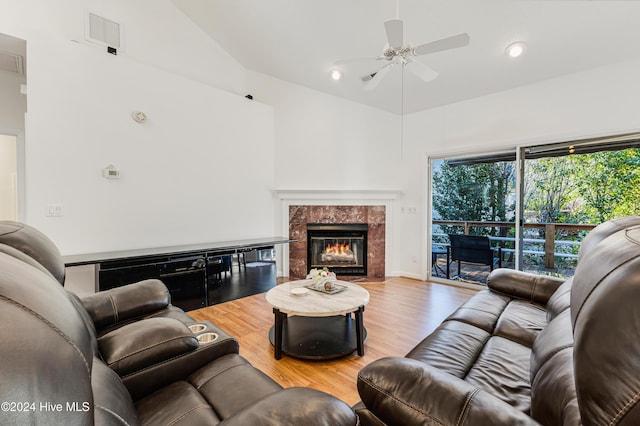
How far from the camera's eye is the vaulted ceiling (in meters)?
2.62

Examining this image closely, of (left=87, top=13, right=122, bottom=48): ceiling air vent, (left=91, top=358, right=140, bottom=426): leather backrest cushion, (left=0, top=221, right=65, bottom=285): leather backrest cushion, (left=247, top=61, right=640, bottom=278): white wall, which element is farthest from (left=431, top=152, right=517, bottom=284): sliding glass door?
(left=87, top=13, right=122, bottom=48): ceiling air vent

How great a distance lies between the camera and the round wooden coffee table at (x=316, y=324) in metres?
2.20

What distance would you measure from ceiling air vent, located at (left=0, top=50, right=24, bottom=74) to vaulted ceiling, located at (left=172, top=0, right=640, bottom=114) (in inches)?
72.7

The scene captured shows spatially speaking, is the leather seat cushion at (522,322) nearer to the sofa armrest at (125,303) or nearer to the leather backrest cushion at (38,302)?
the leather backrest cushion at (38,302)

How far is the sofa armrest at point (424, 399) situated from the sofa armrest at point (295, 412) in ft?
0.65

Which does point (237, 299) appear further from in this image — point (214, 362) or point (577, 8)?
point (577, 8)

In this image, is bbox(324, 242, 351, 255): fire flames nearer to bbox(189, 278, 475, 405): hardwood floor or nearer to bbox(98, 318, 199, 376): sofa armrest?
bbox(189, 278, 475, 405): hardwood floor

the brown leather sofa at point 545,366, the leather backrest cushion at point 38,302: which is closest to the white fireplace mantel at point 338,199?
→ the brown leather sofa at point 545,366

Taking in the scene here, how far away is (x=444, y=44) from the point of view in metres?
2.22

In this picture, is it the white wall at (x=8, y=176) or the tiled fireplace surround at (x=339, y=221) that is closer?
the white wall at (x=8, y=176)

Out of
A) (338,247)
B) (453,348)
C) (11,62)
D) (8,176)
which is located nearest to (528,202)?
(338,247)

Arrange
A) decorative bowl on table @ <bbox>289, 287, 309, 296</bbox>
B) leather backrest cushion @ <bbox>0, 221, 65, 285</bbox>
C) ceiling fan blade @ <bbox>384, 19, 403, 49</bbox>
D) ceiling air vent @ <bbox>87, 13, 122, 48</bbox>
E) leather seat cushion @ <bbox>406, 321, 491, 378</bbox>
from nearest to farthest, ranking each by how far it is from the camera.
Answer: leather backrest cushion @ <bbox>0, 221, 65, 285</bbox> → leather seat cushion @ <bbox>406, 321, 491, 378</bbox> → ceiling fan blade @ <bbox>384, 19, 403, 49</bbox> → decorative bowl on table @ <bbox>289, 287, 309, 296</bbox> → ceiling air vent @ <bbox>87, 13, 122, 48</bbox>

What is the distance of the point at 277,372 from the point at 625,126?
14.0ft

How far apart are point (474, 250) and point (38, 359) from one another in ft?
15.1
